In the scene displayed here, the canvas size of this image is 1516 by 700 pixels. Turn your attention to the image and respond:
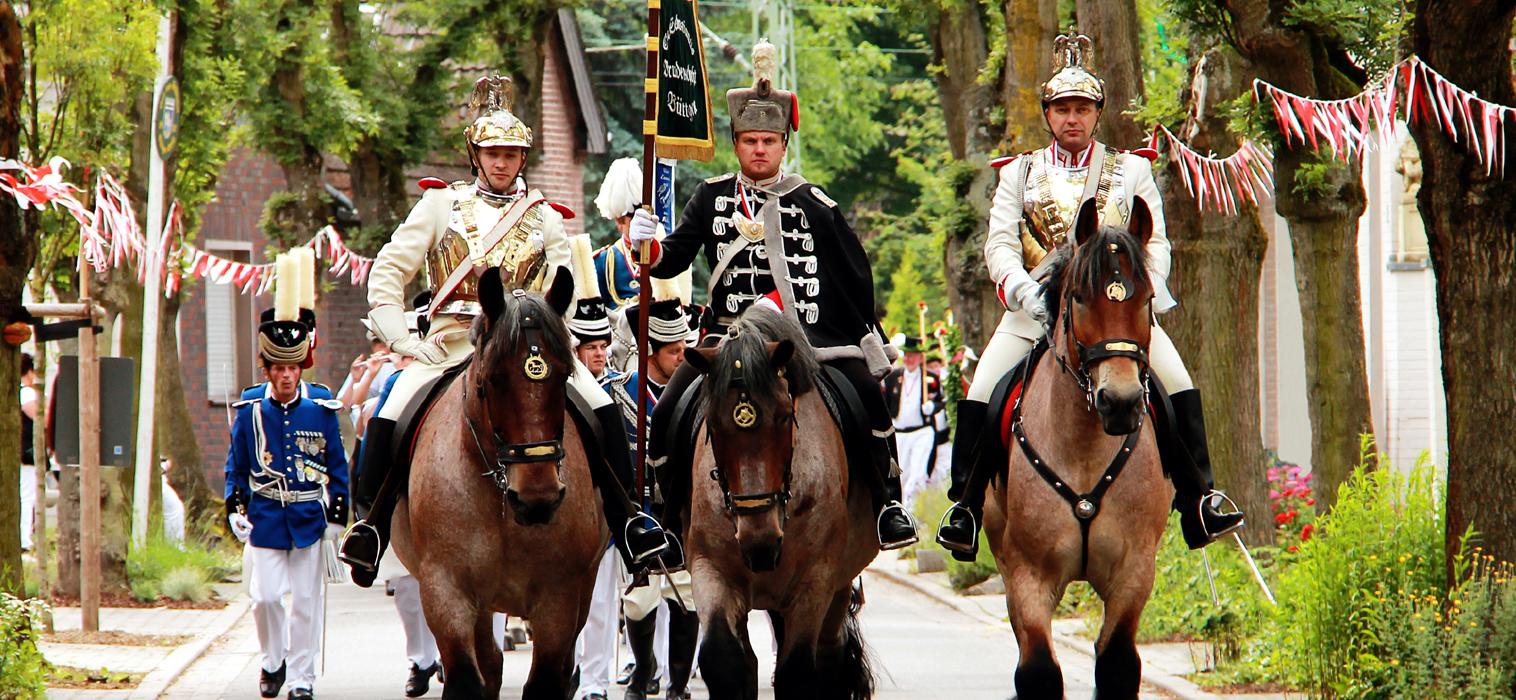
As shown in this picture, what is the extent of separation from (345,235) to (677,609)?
17153 millimetres

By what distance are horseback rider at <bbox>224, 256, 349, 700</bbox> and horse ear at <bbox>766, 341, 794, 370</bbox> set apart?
5.05 metres

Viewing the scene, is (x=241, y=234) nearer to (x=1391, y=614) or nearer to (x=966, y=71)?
(x=966, y=71)

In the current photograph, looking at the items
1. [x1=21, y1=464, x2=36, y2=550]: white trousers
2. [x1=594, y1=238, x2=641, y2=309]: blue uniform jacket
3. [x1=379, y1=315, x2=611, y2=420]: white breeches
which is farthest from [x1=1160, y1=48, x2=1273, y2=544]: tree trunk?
[x1=21, y1=464, x2=36, y2=550]: white trousers

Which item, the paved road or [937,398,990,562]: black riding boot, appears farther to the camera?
the paved road

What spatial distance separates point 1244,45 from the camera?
13.6 m

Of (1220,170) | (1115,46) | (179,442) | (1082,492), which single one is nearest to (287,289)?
(1082,492)

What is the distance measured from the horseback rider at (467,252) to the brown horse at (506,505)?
0.57m

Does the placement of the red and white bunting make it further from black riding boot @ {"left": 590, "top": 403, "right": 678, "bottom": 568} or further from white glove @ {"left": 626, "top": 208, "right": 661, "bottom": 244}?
black riding boot @ {"left": 590, "top": 403, "right": 678, "bottom": 568}

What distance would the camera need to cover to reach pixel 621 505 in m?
9.39

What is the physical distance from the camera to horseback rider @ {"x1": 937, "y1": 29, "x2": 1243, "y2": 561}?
30.6 ft

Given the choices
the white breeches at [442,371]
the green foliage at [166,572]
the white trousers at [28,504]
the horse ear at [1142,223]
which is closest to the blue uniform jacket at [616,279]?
the white breeches at [442,371]

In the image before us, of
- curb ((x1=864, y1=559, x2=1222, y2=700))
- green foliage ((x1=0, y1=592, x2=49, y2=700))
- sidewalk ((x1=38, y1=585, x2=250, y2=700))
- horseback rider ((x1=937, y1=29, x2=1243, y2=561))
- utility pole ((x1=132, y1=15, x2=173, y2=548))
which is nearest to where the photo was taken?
horseback rider ((x1=937, y1=29, x2=1243, y2=561))

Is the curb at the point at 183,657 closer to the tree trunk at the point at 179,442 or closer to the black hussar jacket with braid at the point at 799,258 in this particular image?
the black hussar jacket with braid at the point at 799,258

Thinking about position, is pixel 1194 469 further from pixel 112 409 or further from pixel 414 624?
pixel 112 409
